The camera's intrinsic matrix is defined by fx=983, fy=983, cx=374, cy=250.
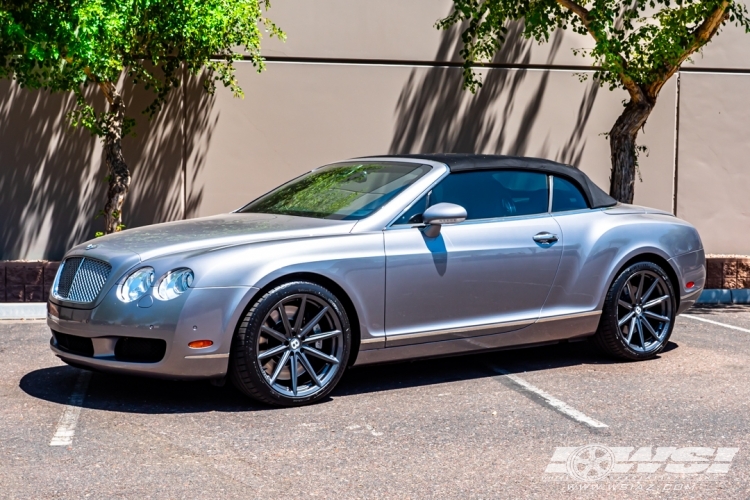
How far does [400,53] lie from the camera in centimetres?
1238

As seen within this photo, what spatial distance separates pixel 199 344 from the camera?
5551 millimetres

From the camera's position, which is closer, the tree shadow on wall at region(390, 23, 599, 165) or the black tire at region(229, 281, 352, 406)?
the black tire at region(229, 281, 352, 406)

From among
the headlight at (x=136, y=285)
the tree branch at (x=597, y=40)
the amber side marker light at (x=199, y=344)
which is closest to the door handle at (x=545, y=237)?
the amber side marker light at (x=199, y=344)

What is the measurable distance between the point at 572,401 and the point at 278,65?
23.8 feet

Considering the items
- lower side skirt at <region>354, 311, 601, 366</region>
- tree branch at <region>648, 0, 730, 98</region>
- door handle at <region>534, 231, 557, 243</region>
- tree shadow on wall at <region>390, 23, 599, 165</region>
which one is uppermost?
tree branch at <region>648, 0, 730, 98</region>

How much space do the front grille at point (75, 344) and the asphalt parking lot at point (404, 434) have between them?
0.31 metres

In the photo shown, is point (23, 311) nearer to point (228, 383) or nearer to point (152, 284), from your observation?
point (228, 383)

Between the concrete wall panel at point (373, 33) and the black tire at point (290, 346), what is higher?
the concrete wall panel at point (373, 33)

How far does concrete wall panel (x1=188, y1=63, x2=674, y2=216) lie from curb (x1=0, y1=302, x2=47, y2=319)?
3.06 metres

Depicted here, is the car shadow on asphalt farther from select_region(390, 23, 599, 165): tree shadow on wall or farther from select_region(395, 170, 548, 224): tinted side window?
select_region(390, 23, 599, 165): tree shadow on wall

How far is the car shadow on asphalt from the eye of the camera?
5875mm

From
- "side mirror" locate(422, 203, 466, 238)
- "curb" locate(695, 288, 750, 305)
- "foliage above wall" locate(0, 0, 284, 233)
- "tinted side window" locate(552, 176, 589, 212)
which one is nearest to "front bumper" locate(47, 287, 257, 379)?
"side mirror" locate(422, 203, 466, 238)

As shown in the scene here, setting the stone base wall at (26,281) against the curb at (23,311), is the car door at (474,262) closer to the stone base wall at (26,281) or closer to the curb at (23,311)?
the curb at (23,311)

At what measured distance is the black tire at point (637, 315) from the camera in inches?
280
